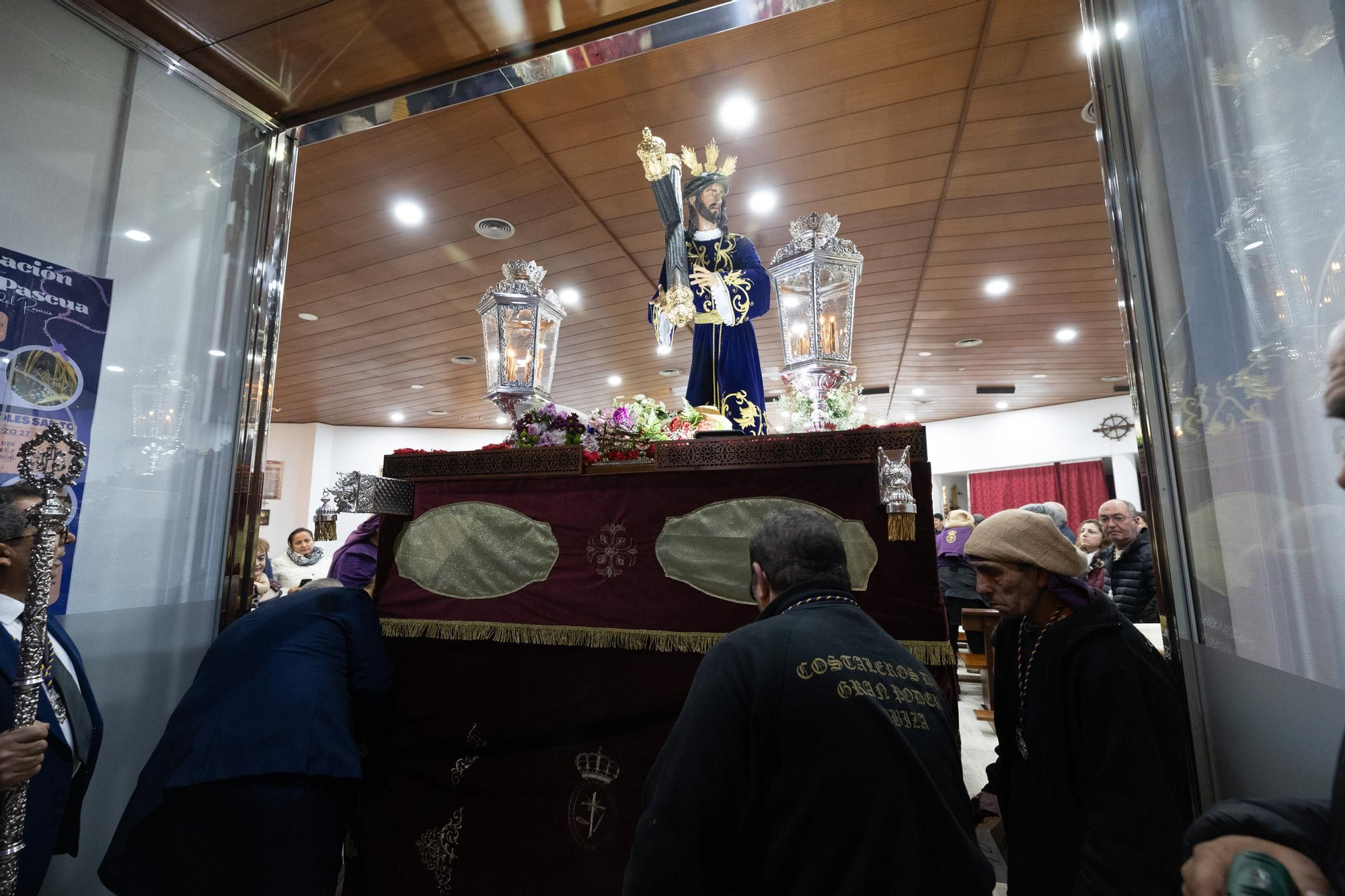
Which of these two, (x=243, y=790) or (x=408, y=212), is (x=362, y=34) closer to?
(x=408, y=212)

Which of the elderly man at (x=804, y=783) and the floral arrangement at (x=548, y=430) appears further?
the floral arrangement at (x=548, y=430)

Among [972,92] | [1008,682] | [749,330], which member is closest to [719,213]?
[749,330]

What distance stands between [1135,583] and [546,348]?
3.47 meters

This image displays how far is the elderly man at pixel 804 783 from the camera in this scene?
1.17 metres

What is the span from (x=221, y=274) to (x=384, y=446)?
8827 millimetres

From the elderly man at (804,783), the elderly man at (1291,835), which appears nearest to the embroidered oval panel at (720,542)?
the elderly man at (804,783)

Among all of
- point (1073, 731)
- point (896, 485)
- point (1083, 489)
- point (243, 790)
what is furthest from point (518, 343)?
point (1083, 489)

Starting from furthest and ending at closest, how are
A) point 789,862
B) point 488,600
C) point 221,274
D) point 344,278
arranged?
point 344,278 → point 221,274 → point 488,600 → point 789,862

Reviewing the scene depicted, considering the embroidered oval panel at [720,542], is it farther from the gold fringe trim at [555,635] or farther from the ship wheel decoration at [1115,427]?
the ship wheel decoration at [1115,427]

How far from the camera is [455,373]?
7617 mm

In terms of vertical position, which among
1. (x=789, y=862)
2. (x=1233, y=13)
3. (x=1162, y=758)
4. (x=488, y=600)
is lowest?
(x=789, y=862)

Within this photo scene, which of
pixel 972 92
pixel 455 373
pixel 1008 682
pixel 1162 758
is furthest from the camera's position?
pixel 455 373

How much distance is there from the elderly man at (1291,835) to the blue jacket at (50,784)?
2.49 meters

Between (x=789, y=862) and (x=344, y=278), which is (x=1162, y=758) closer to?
(x=789, y=862)
